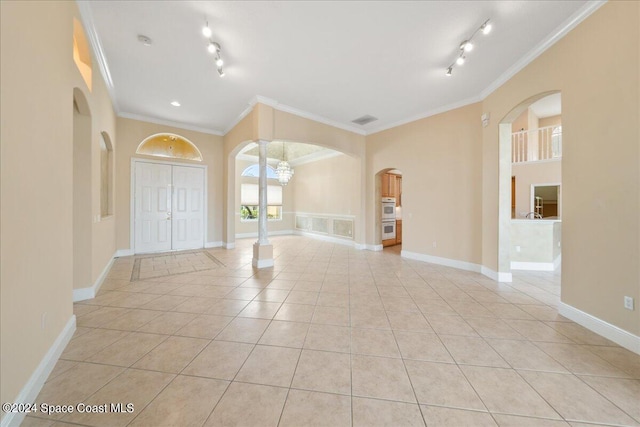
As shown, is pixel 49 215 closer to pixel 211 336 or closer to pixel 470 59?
pixel 211 336

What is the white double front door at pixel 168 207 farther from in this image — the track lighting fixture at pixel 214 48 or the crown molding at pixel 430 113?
the crown molding at pixel 430 113

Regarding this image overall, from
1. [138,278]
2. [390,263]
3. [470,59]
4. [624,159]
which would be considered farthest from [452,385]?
[138,278]

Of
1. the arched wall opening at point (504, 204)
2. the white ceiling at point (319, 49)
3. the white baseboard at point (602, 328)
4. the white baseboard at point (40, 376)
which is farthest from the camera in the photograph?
the arched wall opening at point (504, 204)

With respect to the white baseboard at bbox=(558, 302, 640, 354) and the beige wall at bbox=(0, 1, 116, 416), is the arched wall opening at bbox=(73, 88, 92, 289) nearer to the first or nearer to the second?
the beige wall at bbox=(0, 1, 116, 416)

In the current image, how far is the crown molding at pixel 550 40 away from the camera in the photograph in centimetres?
258

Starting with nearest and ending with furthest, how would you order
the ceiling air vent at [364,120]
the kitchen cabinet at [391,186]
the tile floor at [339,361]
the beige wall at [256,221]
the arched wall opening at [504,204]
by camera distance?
the tile floor at [339,361] < the arched wall opening at [504,204] < the ceiling air vent at [364,120] < the kitchen cabinet at [391,186] < the beige wall at [256,221]

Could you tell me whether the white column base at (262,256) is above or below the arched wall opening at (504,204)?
below

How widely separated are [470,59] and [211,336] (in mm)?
5081

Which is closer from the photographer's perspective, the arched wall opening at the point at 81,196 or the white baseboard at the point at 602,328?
the white baseboard at the point at 602,328

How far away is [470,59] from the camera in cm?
365

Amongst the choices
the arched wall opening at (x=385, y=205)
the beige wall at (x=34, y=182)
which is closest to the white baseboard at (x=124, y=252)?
the beige wall at (x=34, y=182)

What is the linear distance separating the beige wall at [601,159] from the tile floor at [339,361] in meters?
0.56

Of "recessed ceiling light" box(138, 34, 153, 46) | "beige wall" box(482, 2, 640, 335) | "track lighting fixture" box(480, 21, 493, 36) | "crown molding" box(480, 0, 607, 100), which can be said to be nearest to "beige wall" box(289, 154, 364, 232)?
"crown molding" box(480, 0, 607, 100)

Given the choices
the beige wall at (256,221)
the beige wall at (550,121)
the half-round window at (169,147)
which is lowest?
the beige wall at (256,221)
